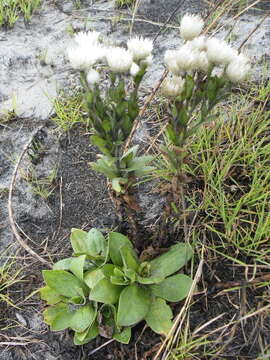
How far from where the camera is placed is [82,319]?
1.74m

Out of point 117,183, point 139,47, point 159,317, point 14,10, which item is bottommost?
point 159,317

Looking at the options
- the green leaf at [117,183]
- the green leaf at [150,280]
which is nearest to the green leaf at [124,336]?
the green leaf at [150,280]

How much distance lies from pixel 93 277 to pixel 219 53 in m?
1.04

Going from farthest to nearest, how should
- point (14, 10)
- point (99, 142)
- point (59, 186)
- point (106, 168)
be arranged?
point (14, 10)
point (59, 186)
point (106, 168)
point (99, 142)

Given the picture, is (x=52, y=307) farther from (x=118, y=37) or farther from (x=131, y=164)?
(x=118, y=37)

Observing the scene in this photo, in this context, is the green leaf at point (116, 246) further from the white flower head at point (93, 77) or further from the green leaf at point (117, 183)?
the white flower head at point (93, 77)

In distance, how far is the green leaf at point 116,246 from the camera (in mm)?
1846

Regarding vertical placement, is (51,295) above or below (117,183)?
below

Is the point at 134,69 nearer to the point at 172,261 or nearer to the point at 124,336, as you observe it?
the point at 172,261

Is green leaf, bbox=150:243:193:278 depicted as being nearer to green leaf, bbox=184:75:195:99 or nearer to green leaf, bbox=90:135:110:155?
green leaf, bbox=90:135:110:155

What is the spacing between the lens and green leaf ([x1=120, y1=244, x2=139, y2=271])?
1.72 meters

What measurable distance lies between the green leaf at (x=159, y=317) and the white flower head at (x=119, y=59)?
38.8 inches

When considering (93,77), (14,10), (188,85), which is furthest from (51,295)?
(14,10)

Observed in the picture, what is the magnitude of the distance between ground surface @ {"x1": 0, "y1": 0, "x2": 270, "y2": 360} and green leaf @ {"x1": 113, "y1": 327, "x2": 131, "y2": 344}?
0.33 feet
